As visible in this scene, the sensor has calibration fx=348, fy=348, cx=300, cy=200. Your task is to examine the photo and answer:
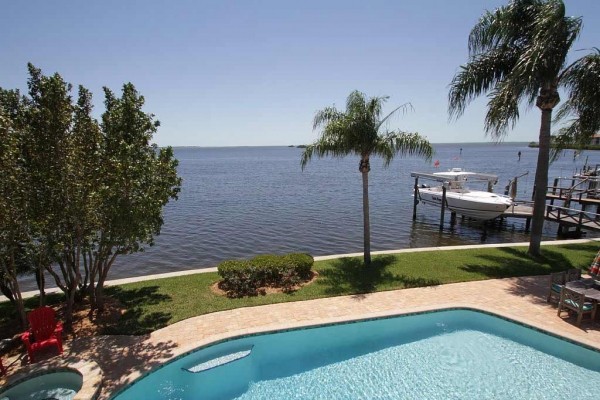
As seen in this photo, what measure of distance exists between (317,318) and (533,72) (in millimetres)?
10550

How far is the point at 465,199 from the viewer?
2598cm

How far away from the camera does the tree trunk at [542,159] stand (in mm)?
13156

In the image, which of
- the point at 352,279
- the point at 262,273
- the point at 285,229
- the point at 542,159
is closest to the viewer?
the point at 262,273

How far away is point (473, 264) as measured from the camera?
44.5 ft

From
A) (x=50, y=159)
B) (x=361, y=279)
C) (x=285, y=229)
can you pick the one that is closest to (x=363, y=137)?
(x=361, y=279)

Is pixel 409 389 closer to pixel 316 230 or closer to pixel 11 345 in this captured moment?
pixel 11 345

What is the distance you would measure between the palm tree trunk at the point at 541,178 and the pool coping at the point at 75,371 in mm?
15718

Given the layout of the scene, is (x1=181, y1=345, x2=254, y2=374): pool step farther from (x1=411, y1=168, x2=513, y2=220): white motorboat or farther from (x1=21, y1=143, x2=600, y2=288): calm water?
(x1=411, y1=168, x2=513, y2=220): white motorboat

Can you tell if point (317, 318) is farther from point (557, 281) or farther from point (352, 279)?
point (557, 281)

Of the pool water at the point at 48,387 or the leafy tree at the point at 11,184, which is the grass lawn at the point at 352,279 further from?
the leafy tree at the point at 11,184

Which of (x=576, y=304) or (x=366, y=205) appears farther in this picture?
(x=366, y=205)

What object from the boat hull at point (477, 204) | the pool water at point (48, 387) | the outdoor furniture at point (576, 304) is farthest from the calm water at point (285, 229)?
the outdoor furniture at point (576, 304)

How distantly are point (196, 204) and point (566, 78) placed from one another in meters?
30.9

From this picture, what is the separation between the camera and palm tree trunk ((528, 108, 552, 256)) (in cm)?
1357
